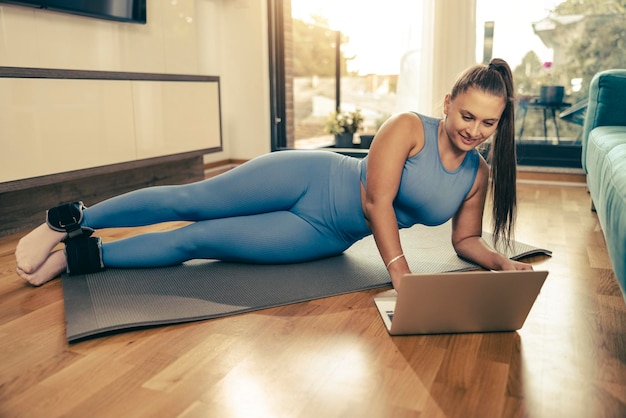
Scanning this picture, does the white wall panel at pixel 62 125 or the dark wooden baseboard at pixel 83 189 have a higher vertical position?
the white wall panel at pixel 62 125

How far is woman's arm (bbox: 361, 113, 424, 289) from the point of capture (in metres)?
1.41

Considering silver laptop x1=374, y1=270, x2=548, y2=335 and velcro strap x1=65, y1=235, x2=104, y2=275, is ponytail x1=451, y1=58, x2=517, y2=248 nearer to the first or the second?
silver laptop x1=374, y1=270, x2=548, y2=335

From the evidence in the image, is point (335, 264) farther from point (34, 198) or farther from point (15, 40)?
point (15, 40)

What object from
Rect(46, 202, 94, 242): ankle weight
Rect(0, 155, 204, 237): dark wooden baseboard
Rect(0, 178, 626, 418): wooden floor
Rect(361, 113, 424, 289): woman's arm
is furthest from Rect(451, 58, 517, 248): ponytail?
Rect(0, 155, 204, 237): dark wooden baseboard

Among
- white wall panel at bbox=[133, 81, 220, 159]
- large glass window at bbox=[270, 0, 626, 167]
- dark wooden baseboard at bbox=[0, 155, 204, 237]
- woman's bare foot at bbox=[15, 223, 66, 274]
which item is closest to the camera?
woman's bare foot at bbox=[15, 223, 66, 274]

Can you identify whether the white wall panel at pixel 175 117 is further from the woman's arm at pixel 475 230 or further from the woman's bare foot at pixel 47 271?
the woman's arm at pixel 475 230

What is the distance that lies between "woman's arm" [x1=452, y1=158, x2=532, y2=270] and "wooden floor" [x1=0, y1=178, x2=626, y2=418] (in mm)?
172

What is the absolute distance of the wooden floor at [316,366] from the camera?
38.9 inches

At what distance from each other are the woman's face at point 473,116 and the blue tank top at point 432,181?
0.10 m

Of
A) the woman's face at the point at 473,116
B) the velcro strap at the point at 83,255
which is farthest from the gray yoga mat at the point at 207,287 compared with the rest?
the woman's face at the point at 473,116

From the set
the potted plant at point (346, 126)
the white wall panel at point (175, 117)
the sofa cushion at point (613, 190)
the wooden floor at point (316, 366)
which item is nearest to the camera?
the wooden floor at point (316, 366)

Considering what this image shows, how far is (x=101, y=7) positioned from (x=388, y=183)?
2.00 meters

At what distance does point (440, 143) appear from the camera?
1498 mm

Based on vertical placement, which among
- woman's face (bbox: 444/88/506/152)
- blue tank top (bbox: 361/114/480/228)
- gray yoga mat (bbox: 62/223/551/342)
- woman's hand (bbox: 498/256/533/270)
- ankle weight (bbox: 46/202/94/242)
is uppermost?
woman's face (bbox: 444/88/506/152)
